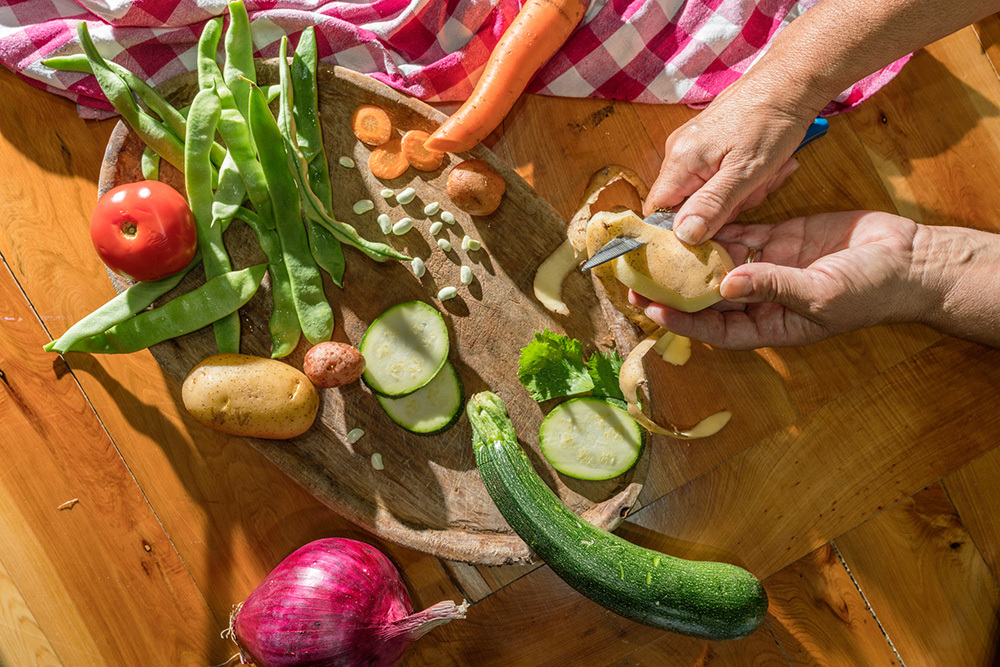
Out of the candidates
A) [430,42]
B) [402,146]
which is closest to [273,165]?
[402,146]

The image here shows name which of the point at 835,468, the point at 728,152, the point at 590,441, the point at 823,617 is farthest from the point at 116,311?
the point at 823,617

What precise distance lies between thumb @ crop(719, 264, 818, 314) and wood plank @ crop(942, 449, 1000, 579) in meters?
1.04

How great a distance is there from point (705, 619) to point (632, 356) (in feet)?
2.69

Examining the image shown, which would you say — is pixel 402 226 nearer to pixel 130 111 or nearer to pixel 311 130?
pixel 311 130

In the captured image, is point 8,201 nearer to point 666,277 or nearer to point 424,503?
point 424,503

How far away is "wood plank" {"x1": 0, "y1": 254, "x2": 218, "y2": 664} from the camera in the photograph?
2.22 metres

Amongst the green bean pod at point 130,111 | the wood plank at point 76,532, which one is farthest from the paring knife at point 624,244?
the wood plank at point 76,532

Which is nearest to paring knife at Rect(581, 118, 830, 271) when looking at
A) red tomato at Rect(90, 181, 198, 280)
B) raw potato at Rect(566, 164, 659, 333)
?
raw potato at Rect(566, 164, 659, 333)

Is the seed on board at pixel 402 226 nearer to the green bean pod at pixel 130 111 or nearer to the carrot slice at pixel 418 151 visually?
the carrot slice at pixel 418 151

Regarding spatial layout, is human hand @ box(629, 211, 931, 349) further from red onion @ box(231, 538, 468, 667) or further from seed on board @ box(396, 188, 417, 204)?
red onion @ box(231, 538, 468, 667)

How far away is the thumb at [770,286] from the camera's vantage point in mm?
1765

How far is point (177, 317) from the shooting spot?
2061 mm

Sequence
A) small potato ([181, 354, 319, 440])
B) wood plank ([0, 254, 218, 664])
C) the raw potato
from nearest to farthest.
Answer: small potato ([181, 354, 319, 440])
the raw potato
wood plank ([0, 254, 218, 664])

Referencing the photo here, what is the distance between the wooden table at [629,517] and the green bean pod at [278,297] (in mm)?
449
